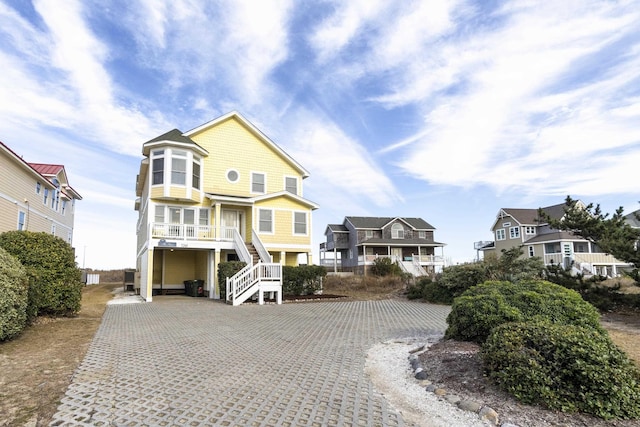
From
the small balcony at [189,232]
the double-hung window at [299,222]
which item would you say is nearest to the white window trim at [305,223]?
the double-hung window at [299,222]

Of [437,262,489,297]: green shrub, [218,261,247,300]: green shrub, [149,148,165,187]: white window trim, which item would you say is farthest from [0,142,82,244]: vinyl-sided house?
[437,262,489,297]: green shrub

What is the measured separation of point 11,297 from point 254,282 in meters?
9.57

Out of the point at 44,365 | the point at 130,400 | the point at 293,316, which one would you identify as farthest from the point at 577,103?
the point at 44,365

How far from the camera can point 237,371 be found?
5422 millimetres

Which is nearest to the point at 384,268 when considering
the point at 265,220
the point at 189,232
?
the point at 265,220

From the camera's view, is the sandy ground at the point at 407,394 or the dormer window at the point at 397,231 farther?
the dormer window at the point at 397,231

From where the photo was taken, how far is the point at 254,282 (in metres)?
16.2

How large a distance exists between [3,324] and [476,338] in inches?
350

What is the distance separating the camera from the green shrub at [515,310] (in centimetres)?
620

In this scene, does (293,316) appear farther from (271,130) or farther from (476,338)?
(271,130)

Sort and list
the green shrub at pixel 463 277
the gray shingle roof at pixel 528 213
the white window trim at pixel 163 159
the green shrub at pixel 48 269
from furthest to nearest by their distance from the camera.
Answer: the gray shingle roof at pixel 528 213
the white window trim at pixel 163 159
the green shrub at pixel 463 277
the green shrub at pixel 48 269

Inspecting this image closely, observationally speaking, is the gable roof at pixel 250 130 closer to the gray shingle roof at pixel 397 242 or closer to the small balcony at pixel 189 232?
the small balcony at pixel 189 232

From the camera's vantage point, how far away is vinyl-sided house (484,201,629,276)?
36.7 metres

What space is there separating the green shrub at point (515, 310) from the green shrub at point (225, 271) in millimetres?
11610
